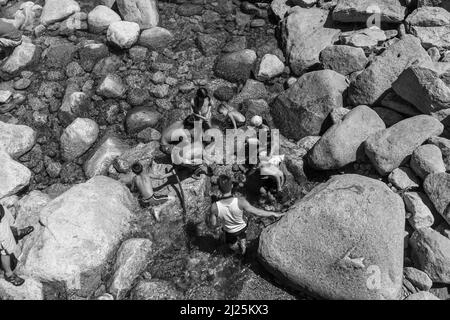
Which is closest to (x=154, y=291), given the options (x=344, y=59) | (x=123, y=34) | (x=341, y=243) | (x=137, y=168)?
(x=137, y=168)

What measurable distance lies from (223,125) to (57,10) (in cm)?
697

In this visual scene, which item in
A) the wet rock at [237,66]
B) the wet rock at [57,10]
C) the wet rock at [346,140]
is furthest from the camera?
the wet rock at [57,10]

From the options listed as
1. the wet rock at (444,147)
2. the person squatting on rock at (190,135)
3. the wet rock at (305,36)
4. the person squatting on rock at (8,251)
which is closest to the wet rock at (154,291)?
the person squatting on rock at (8,251)

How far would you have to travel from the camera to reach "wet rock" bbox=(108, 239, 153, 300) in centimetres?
819

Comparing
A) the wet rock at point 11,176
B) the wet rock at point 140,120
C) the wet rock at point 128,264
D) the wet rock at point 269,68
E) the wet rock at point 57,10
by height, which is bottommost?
the wet rock at point 128,264

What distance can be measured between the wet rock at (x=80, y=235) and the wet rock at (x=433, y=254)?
5829 millimetres

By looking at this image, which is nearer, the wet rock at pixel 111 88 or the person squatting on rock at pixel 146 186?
the person squatting on rock at pixel 146 186

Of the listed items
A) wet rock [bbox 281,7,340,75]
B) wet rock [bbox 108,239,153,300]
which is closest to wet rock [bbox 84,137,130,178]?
wet rock [bbox 108,239,153,300]

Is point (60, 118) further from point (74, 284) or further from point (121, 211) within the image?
point (74, 284)

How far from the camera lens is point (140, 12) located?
512 inches

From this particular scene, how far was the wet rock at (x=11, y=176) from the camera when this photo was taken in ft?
32.6

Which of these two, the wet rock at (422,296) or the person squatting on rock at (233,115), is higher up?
the person squatting on rock at (233,115)

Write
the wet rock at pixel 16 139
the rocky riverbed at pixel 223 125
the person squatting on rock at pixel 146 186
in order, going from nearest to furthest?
the rocky riverbed at pixel 223 125 < the person squatting on rock at pixel 146 186 < the wet rock at pixel 16 139
